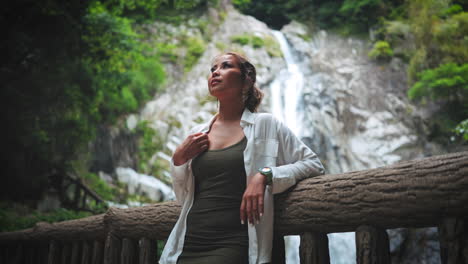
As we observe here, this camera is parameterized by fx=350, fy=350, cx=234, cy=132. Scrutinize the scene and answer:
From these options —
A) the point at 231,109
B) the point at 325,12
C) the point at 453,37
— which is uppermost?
the point at 325,12

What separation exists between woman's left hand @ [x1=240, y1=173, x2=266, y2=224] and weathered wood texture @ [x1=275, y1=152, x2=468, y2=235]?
180 mm

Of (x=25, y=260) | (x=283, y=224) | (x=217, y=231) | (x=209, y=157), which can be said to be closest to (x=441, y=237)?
(x=283, y=224)

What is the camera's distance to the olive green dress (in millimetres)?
1650

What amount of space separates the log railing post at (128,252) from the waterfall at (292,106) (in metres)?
7.73

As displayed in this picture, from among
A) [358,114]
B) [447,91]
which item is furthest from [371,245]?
[358,114]

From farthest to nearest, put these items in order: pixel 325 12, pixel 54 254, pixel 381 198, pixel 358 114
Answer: pixel 325 12, pixel 358 114, pixel 54 254, pixel 381 198

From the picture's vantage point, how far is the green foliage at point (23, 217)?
24.5 feet

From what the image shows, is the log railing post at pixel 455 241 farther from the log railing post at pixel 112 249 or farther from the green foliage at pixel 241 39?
the green foliage at pixel 241 39

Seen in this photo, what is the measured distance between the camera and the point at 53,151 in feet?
32.1

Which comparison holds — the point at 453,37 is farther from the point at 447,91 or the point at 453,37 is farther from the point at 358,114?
the point at 358,114

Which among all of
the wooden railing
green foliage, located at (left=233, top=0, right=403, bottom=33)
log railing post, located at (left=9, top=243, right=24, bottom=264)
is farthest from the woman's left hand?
green foliage, located at (left=233, top=0, right=403, bottom=33)

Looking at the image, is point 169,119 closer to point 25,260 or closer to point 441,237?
point 25,260

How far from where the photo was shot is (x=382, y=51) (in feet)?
51.2

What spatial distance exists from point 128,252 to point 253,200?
1.54 metres
